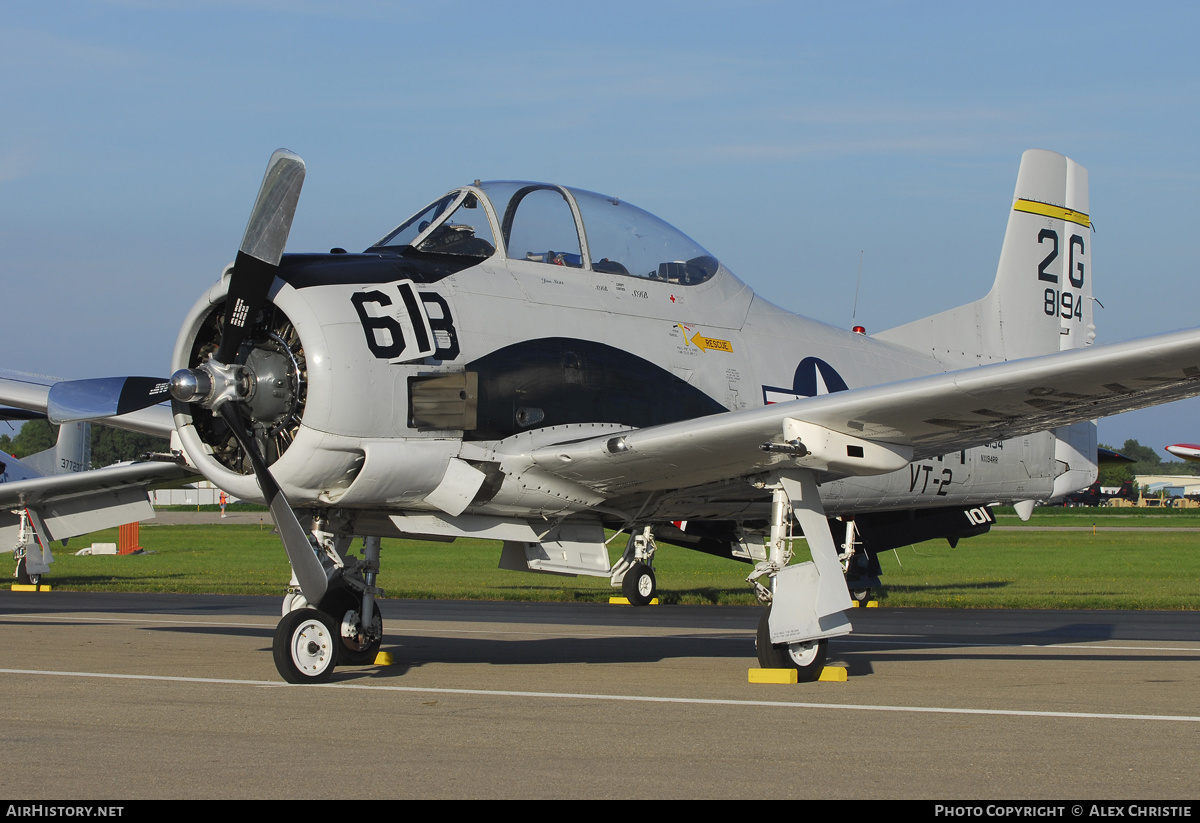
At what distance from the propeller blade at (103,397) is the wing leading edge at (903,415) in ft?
9.33

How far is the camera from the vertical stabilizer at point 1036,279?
15.3 metres

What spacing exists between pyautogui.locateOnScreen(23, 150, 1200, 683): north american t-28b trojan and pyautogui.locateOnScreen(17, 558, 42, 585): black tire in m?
16.7

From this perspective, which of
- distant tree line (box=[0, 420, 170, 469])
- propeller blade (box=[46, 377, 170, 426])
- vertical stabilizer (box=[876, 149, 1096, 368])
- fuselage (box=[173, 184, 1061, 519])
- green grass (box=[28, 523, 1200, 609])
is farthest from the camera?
distant tree line (box=[0, 420, 170, 469])

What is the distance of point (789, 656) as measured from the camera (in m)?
9.59

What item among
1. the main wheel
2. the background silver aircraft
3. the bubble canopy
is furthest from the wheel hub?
the background silver aircraft

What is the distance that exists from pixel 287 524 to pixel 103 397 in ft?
5.92

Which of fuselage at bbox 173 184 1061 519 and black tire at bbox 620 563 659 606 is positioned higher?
fuselage at bbox 173 184 1061 519

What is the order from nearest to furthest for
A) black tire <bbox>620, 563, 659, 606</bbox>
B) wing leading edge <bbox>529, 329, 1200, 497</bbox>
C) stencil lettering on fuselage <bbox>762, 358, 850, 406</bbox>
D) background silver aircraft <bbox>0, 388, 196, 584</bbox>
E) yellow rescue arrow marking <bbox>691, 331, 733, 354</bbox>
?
wing leading edge <bbox>529, 329, 1200, 497</bbox>
yellow rescue arrow marking <bbox>691, 331, 733, 354</bbox>
stencil lettering on fuselage <bbox>762, 358, 850, 406</bbox>
background silver aircraft <bbox>0, 388, 196, 584</bbox>
black tire <bbox>620, 563, 659, 606</bbox>

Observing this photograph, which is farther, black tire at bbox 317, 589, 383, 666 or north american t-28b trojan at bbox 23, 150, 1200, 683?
black tire at bbox 317, 589, 383, 666

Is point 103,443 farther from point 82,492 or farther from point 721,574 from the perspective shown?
point 82,492

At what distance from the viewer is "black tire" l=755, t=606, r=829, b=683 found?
9570 millimetres

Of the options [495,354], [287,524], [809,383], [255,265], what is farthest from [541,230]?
[809,383]

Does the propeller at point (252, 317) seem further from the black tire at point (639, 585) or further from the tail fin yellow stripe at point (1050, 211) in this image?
the black tire at point (639, 585)

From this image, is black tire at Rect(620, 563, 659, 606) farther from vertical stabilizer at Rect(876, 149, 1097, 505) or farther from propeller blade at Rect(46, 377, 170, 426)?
propeller blade at Rect(46, 377, 170, 426)
